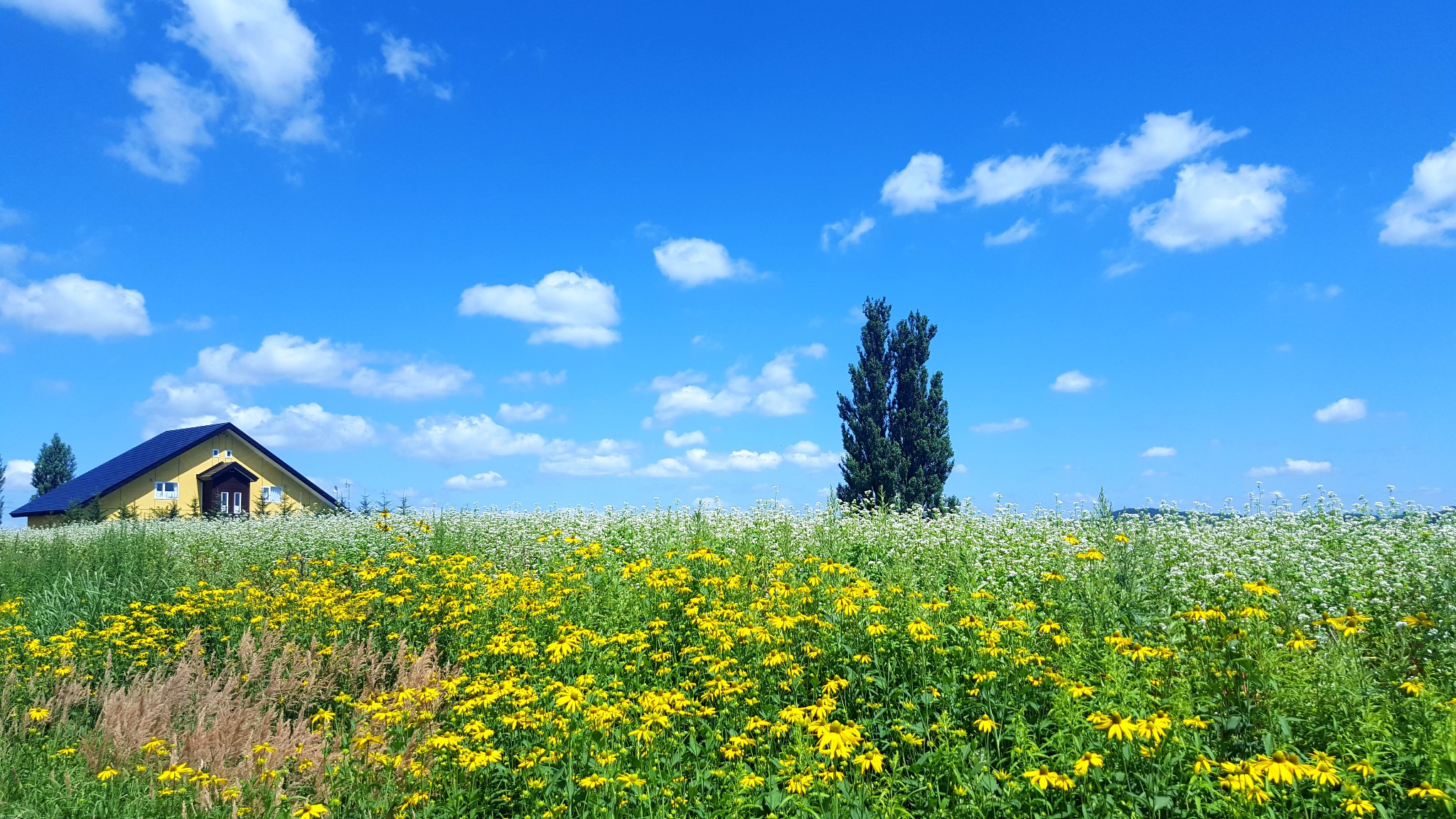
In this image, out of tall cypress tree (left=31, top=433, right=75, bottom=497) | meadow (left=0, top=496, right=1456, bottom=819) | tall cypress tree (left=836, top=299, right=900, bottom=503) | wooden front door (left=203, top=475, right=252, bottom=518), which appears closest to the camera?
meadow (left=0, top=496, right=1456, bottom=819)

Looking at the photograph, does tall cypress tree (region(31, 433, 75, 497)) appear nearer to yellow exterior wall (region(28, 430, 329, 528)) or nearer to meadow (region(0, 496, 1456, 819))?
yellow exterior wall (region(28, 430, 329, 528))

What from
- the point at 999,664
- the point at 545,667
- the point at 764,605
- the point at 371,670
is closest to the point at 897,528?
the point at 764,605

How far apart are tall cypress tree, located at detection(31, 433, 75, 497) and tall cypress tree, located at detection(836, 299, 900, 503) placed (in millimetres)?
52094

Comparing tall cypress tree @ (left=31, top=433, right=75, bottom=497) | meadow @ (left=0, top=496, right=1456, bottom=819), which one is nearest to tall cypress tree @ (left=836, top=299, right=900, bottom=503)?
meadow @ (left=0, top=496, right=1456, bottom=819)

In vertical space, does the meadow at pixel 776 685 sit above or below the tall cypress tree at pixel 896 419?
below

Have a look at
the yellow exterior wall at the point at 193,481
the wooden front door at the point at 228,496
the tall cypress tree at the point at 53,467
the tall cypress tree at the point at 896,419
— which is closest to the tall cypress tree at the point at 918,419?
the tall cypress tree at the point at 896,419

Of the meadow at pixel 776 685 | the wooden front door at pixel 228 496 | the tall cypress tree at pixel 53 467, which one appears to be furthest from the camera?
the tall cypress tree at pixel 53 467

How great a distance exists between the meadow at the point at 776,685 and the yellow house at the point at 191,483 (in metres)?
29.0

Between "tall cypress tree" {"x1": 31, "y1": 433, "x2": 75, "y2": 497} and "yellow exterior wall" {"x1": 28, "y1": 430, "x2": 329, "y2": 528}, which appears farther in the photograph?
"tall cypress tree" {"x1": 31, "y1": 433, "x2": 75, "y2": 497}

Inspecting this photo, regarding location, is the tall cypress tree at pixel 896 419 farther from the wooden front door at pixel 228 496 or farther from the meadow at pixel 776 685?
the wooden front door at pixel 228 496

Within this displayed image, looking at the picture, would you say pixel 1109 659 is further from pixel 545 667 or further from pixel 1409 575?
pixel 1409 575

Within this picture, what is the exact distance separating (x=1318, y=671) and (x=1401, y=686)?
62 cm

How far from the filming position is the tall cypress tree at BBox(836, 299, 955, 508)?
24375mm

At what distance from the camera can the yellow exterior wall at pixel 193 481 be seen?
34906mm
